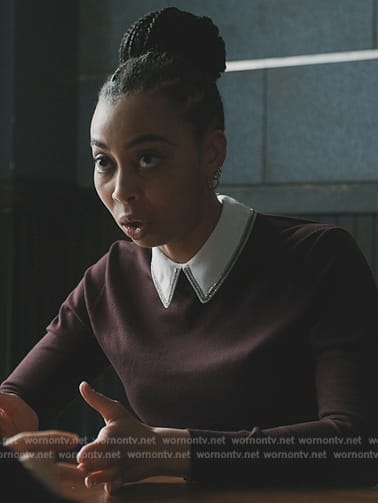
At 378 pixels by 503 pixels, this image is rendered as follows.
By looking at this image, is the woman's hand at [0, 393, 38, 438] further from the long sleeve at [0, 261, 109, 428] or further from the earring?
the earring

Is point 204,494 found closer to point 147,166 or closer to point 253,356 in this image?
point 253,356

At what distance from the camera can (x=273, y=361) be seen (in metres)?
1.62

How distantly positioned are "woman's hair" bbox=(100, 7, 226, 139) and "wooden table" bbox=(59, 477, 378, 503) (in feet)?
1.95

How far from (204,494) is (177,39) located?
2.59 feet

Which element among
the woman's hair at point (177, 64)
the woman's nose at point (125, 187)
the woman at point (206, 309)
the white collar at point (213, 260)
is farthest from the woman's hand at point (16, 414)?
the woman's hair at point (177, 64)

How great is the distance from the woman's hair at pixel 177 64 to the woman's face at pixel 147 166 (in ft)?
0.10

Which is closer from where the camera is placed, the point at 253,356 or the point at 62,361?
the point at 253,356

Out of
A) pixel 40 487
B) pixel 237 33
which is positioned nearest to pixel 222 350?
pixel 40 487

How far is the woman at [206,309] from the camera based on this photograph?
1478mm

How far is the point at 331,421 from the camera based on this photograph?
1.46 metres

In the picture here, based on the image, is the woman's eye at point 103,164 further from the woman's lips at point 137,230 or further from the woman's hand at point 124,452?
the woman's hand at point 124,452

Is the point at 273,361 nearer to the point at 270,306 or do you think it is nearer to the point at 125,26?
the point at 270,306

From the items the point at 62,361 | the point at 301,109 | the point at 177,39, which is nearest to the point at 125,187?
the point at 177,39

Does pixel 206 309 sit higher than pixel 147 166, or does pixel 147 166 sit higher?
pixel 147 166
